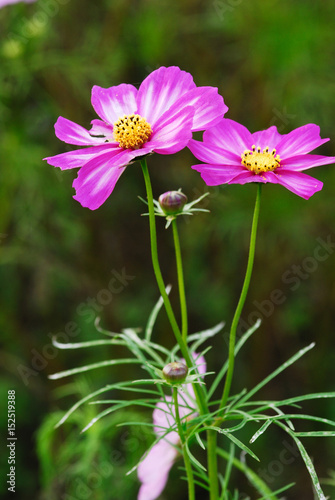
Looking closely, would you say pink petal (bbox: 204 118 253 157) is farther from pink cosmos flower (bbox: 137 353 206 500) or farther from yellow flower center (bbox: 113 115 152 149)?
pink cosmos flower (bbox: 137 353 206 500)

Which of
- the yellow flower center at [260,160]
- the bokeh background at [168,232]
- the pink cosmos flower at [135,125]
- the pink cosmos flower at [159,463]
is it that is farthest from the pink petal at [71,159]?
the bokeh background at [168,232]

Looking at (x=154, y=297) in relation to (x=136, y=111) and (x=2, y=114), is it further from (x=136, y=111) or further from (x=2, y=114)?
(x=136, y=111)

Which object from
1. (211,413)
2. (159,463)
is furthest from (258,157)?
(159,463)

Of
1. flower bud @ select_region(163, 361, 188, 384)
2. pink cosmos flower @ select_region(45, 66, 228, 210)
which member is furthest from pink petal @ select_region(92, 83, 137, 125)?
flower bud @ select_region(163, 361, 188, 384)

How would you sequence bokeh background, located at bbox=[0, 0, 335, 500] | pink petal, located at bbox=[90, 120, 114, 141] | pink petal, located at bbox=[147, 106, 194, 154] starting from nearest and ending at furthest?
pink petal, located at bbox=[147, 106, 194, 154], pink petal, located at bbox=[90, 120, 114, 141], bokeh background, located at bbox=[0, 0, 335, 500]

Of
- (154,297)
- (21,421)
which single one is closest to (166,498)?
(21,421)

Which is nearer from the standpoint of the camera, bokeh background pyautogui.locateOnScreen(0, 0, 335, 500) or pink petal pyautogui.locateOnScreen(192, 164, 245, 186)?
pink petal pyautogui.locateOnScreen(192, 164, 245, 186)
